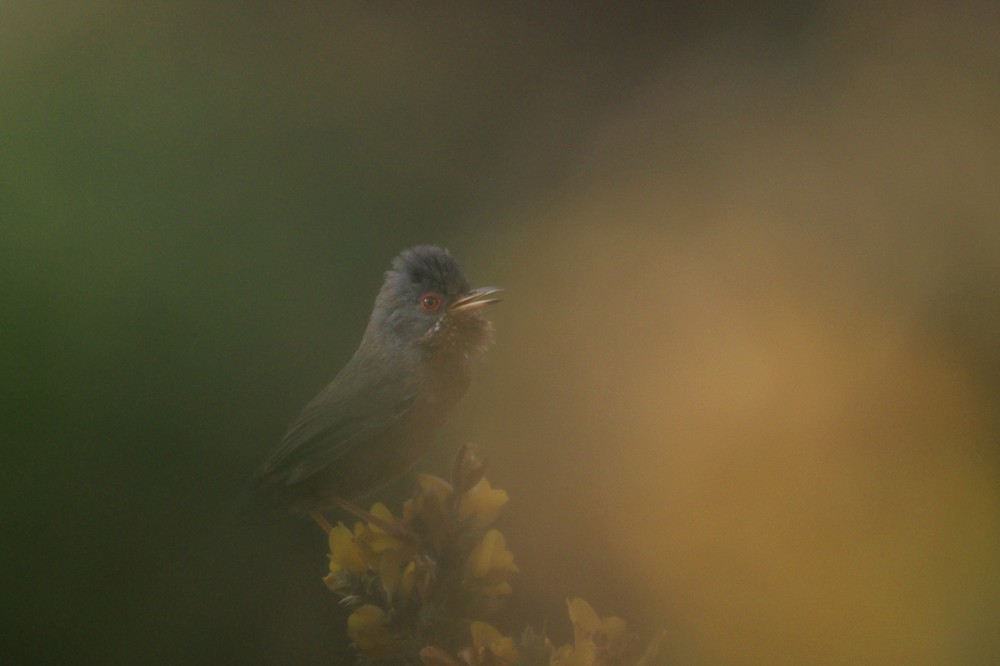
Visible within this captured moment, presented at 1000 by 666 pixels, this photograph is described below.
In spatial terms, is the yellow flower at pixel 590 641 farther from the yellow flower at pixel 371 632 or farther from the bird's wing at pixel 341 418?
the bird's wing at pixel 341 418

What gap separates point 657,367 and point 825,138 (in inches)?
20.5

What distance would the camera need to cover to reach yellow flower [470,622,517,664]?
97 cm

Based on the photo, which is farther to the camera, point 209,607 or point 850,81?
point 850,81

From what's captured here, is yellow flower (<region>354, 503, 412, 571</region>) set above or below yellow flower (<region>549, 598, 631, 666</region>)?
below

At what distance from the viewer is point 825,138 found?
56.8 inches

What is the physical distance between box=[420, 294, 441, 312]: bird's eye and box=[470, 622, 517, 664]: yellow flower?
19.9 inches

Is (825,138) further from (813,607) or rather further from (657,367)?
(813,607)

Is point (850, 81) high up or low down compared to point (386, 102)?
up

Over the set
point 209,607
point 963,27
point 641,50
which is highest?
point 963,27

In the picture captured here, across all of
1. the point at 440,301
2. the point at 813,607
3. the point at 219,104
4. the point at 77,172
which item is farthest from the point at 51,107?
the point at 813,607

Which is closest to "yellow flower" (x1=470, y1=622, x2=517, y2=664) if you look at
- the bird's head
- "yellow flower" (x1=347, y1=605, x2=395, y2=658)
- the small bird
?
"yellow flower" (x1=347, y1=605, x2=395, y2=658)

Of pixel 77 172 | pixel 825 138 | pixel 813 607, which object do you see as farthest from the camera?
pixel 825 138

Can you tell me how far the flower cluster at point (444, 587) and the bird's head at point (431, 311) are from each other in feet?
0.85

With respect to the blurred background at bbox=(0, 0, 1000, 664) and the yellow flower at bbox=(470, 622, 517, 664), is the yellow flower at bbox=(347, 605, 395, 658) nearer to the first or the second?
the yellow flower at bbox=(470, 622, 517, 664)
